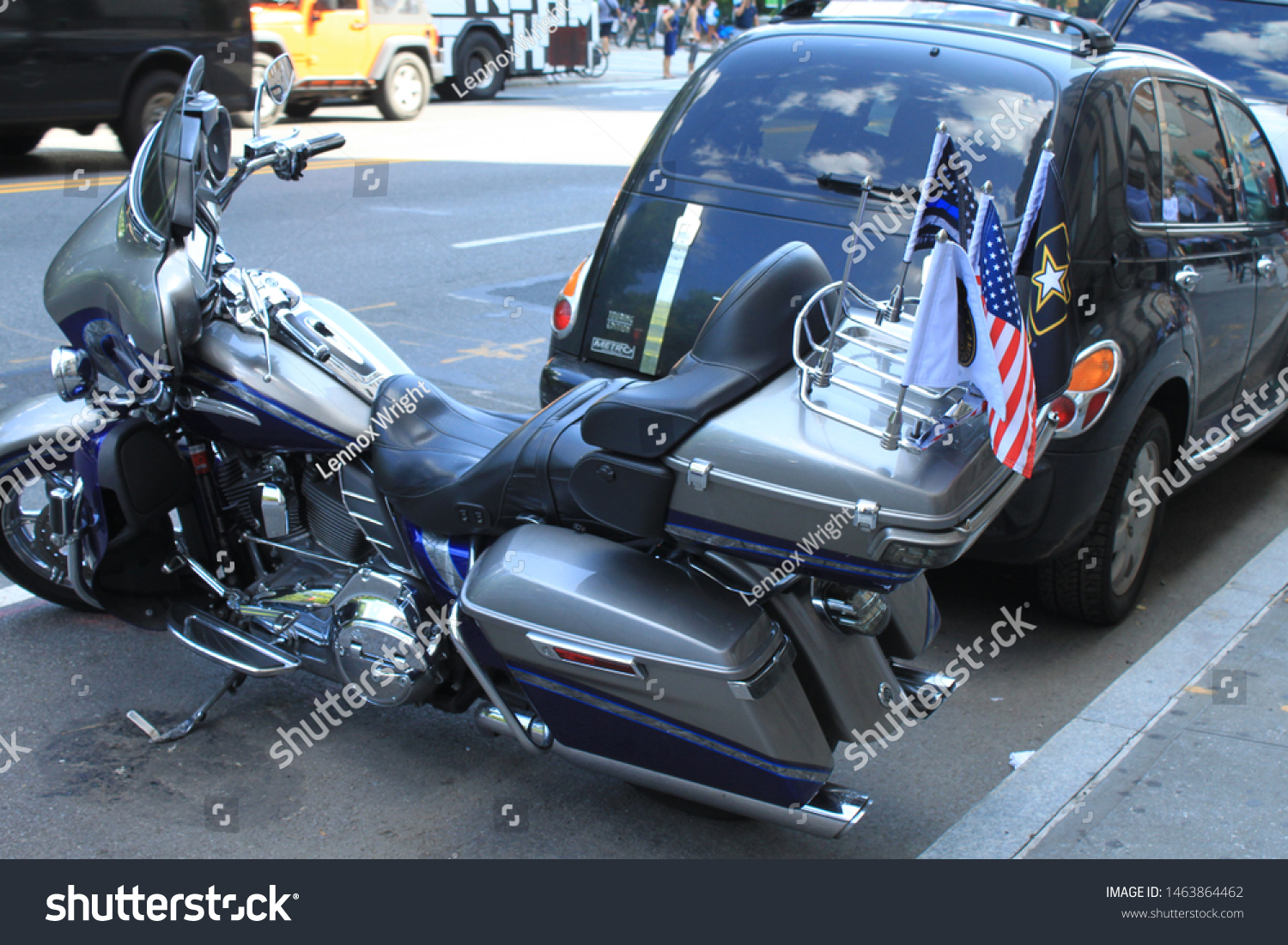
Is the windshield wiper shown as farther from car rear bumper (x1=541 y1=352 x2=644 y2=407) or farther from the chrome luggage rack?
the chrome luggage rack

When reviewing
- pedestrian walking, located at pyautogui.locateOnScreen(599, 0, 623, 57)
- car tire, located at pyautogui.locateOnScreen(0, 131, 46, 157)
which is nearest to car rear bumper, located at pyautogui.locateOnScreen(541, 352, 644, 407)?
car tire, located at pyautogui.locateOnScreen(0, 131, 46, 157)

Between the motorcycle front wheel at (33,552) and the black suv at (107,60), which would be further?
the black suv at (107,60)

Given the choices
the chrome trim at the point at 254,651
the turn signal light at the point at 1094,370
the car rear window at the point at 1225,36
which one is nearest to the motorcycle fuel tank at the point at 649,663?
the chrome trim at the point at 254,651

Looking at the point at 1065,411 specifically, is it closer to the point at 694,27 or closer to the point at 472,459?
the point at 472,459

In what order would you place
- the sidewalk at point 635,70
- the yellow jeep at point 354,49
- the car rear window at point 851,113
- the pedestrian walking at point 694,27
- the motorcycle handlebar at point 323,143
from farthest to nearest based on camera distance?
the pedestrian walking at point 694,27 < the sidewalk at point 635,70 < the yellow jeep at point 354,49 < the car rear window at point 851,113 < the motorcycle handlebar at point 323,143

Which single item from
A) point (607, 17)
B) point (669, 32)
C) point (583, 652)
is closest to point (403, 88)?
point (669, 32)

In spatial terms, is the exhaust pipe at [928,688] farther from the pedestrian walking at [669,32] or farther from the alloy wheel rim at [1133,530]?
the pedestrian walking at [669,32]

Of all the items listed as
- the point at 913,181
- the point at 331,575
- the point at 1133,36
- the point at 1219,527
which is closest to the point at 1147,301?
the point at 913,181

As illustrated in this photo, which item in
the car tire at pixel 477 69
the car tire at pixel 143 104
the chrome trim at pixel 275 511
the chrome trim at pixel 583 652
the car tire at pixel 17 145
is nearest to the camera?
the chrome trim at pixel 583 652

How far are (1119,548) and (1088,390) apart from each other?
721 millimetres

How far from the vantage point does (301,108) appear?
18.5 meters

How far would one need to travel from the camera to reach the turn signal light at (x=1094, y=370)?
374cm

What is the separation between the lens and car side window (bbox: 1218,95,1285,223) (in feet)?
16.2
